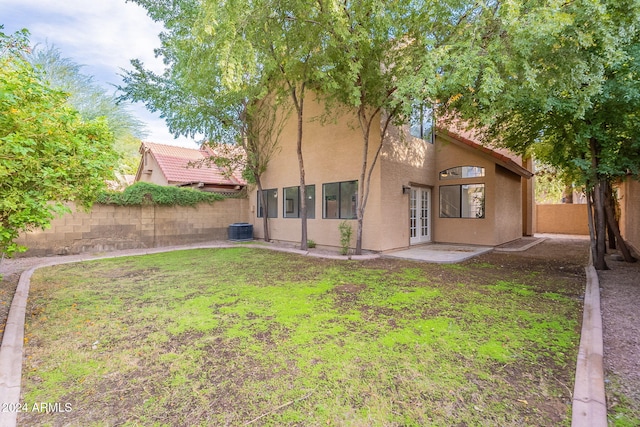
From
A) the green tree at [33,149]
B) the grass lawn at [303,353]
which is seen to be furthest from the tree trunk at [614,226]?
the green tree at [33,149]

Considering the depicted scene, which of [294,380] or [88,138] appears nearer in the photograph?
[294,380]

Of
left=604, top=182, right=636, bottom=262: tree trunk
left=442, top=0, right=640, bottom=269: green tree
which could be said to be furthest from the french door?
left=604, top=182, right=636, bottom=262: tree trunk

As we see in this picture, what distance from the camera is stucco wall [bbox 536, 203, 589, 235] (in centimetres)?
1598

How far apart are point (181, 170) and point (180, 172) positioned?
25cm

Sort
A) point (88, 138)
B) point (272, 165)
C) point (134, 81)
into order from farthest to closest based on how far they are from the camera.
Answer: point (272, 165)
point (134, 81)
point (88, 138)

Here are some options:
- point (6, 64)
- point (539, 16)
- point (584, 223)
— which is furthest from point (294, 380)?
point (584, 223)

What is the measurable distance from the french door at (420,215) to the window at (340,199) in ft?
7.14

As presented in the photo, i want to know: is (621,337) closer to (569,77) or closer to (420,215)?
(569,77)

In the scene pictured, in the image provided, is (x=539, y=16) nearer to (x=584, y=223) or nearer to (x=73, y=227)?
(x=73, y=227)

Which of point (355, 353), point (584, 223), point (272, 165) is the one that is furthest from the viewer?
point (584, 223)

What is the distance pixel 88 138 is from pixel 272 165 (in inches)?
333

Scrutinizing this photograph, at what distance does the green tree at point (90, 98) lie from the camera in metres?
18.4

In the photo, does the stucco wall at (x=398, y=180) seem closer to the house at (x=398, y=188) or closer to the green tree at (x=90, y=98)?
the house at (x=398, y=188)

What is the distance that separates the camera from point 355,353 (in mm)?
2922
